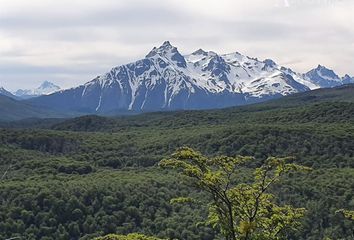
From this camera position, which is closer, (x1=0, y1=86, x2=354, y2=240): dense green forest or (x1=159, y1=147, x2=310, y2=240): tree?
(x1=159, y1=147, x2=310, y2=240): tree

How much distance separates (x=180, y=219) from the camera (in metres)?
122

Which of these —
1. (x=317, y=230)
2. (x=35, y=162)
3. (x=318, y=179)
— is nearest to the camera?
(x=317, y=230)

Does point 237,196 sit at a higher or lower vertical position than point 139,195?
higher

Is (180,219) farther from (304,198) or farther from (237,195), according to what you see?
(237,195)

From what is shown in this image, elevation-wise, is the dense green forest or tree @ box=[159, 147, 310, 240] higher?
tree @ box=[159, 147, 310, 240]

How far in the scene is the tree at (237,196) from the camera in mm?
19703

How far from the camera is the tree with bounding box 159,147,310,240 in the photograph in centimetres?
1970

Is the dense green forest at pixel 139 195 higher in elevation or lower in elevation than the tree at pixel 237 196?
lower

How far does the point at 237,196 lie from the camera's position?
21016 mm

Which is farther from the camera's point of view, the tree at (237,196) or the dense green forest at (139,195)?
the dense green forest at (139,195)

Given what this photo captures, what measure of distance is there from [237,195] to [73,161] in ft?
542

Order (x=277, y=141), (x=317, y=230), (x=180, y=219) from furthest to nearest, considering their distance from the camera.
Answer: (x=277, y=141), (x=180, y=219), (x=317, y=230)

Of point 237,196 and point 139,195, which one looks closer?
point 237,196

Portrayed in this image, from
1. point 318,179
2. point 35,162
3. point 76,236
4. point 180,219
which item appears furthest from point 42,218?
point 318,179
